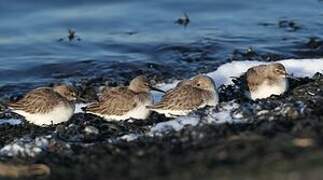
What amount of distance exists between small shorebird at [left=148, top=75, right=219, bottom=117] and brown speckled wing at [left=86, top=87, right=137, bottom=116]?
0.31m

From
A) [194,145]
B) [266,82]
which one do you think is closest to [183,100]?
[266,82]

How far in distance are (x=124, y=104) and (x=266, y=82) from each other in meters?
2.07

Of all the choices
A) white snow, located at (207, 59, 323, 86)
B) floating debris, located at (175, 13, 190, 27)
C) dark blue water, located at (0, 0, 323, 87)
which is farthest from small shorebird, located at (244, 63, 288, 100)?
floating debris, located at (175, 13, 190, 27)

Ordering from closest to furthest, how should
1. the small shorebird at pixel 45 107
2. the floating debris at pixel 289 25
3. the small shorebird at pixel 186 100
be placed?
1. the small shorebird at pixel 186 100
2. the small shorebird at pixel 45 107
3. the floating debris at pixel 289 25

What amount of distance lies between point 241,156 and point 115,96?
5.08 meters

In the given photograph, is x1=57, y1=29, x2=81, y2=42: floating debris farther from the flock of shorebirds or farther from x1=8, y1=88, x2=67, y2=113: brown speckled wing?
x1=8, y1=88, x2=67, y2=113: brown speckled wing

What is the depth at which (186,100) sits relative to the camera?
12.1 metres

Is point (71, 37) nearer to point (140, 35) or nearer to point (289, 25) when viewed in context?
point (140, 35)

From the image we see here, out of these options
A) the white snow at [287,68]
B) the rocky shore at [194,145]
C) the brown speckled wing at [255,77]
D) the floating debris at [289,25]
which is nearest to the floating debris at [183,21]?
the floating debris at [289,25]

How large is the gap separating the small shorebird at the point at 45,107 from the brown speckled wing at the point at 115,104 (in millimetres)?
335

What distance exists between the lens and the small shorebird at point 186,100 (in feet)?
39.4

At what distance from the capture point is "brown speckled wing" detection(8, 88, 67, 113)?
12200mm

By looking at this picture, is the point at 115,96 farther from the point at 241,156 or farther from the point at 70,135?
the point at 241,156

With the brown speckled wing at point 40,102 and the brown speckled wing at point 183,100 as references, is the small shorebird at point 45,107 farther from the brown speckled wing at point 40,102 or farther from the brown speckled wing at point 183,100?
the brown speckled wing at point 183,100
